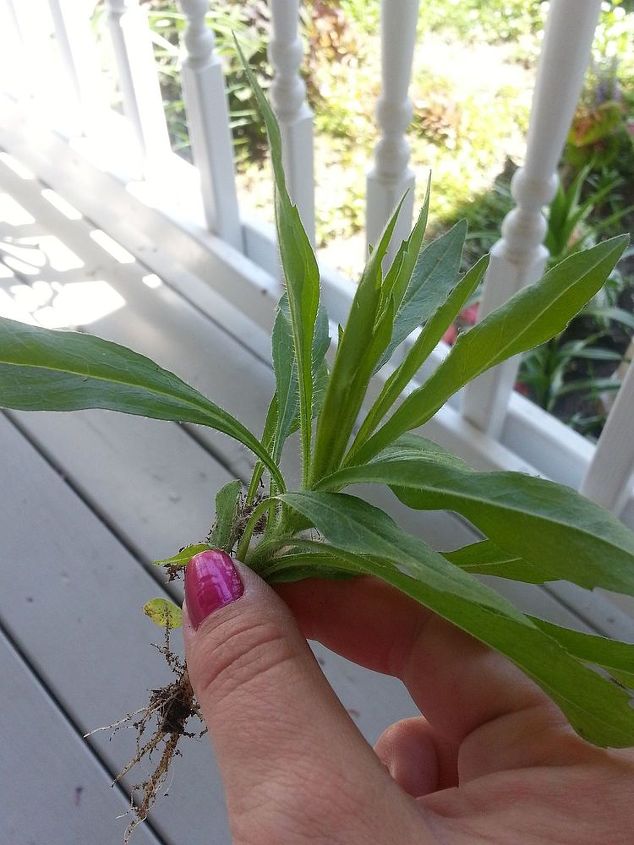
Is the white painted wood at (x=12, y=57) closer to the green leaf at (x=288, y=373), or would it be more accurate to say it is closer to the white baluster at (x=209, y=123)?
A: the white baluster at (x=209, y=123)

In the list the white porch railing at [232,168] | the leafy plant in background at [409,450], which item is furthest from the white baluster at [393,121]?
the leafy plant in background at [409,450]

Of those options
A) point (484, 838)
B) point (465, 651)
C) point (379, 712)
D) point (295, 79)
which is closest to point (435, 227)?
point (295, 79)

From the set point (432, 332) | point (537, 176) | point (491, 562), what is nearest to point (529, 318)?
point (432, 332)

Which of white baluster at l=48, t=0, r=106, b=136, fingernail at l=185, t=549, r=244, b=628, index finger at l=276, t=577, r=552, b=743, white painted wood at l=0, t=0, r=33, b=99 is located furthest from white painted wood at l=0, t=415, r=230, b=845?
white painted wood at l=0, t=0, r=33, b=99

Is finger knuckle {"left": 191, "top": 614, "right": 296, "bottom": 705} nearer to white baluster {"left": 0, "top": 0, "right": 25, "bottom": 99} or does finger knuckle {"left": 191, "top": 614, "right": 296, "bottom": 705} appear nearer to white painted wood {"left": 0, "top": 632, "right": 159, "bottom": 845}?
white painted wood {"left": 0, "top": 632, "right": 159, "bottom": 845}

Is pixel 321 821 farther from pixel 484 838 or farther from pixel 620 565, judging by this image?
pixel 620 565

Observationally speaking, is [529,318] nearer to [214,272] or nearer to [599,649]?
[599,649]
